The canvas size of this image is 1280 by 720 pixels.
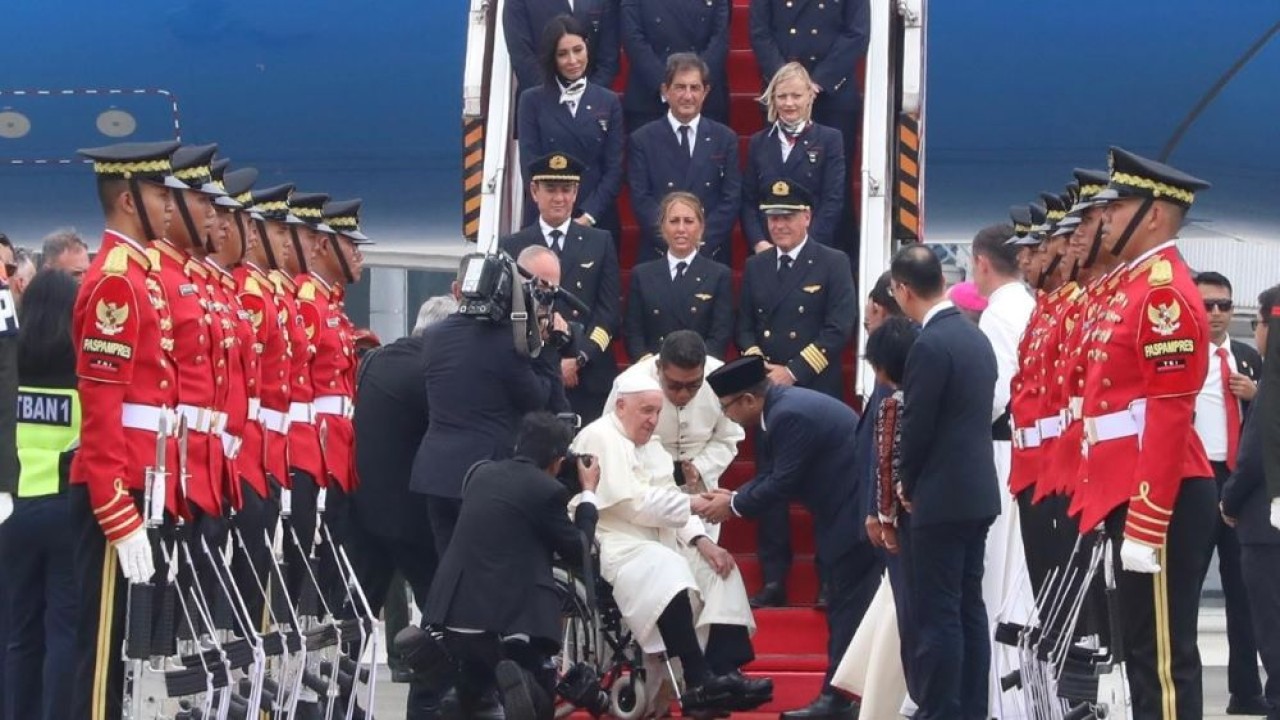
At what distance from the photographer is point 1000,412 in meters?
8.52

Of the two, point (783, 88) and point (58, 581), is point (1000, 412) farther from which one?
point (58, 581)

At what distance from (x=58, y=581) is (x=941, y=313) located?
283 cm

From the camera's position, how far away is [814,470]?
27.9ft

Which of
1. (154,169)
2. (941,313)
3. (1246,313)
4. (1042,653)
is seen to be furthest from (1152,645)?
(1246,313)

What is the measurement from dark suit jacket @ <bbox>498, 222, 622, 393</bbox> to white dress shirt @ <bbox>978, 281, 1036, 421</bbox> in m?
1.55

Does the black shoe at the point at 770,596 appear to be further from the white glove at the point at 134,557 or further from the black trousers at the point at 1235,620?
the white glove at the point at 134,557

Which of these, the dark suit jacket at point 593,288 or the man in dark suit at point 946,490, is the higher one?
the dark suit jacket at point 593,288

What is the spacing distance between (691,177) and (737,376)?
5.14ft

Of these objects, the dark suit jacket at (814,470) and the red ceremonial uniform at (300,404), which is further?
the dark suit jacket at (814,470)

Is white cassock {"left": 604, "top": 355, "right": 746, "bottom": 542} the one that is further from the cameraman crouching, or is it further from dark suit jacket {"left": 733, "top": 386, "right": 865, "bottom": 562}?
the cameraman crouching

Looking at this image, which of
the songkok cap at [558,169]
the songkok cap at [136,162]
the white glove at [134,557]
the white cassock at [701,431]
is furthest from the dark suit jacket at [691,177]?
the white glove at [134,557]

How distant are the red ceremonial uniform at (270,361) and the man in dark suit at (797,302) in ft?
7.05

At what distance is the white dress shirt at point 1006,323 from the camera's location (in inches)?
340

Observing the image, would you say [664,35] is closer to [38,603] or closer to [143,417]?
[38,603]
